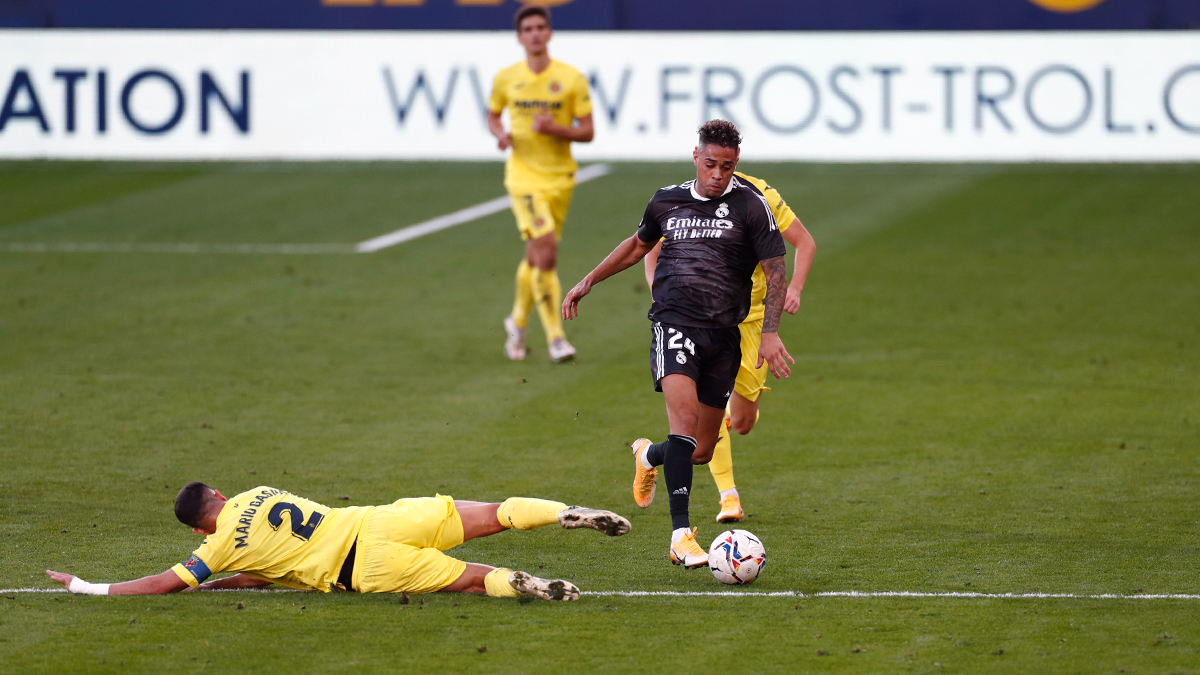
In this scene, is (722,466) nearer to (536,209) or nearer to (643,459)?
(643,459)

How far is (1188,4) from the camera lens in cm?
2348

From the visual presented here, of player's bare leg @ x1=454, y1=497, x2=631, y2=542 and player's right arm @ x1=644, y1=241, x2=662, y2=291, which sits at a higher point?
player's right arm @ x1=644, y1=241, x2=662, y2=291

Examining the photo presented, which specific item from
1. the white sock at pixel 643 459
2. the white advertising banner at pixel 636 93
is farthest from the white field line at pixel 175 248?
the white sock at pixel 643 459

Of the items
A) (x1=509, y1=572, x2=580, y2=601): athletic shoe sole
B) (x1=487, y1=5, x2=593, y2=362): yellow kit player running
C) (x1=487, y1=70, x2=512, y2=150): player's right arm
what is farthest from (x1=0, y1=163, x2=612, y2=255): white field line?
(x1=509, y1=572, x2=580, y2=601): athletic shoe sole

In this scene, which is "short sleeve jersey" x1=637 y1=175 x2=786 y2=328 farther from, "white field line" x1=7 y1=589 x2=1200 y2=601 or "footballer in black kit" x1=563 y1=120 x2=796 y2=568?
"white field line" x1=7 y1=589 x2=1200 y2=601

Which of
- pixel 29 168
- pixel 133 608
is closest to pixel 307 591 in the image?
pixel 133 608

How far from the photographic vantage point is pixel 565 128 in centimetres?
1295

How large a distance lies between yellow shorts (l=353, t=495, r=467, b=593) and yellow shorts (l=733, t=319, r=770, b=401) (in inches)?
86.2

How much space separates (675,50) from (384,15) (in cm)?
473

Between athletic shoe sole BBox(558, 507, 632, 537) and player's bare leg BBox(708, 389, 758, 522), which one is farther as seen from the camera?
player's bare leg BBox(708, 389, 758, 522)

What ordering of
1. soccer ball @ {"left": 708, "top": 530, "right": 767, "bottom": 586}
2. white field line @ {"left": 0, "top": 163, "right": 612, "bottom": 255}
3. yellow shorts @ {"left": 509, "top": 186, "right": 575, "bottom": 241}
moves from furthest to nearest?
1. white field line @ {"left": 0, "top": 163, "right": 612, "bottom": 255}
2. yellow shorts @ {"left": 509, "top": 186, "right": 575, "bottom": 241}
3. soccer ball @ {"left": 708, "top": 530, "right": 767, "bottom": 586}

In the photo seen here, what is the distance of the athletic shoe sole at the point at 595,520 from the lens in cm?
696

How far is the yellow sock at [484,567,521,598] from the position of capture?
6.88m

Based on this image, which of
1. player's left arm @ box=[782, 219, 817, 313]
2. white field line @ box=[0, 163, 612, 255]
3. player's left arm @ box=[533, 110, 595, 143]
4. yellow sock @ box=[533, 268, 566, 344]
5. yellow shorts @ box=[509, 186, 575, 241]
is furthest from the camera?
white field line @ box=[0, 163, 612, 255]
